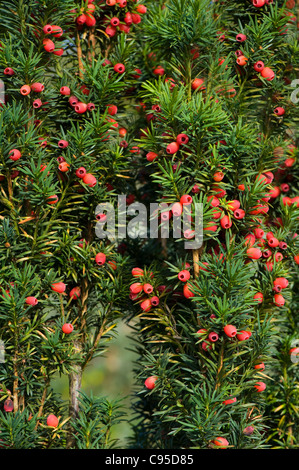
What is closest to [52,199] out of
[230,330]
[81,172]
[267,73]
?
[81,172]

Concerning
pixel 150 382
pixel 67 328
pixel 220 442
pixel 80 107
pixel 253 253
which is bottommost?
pixel 220 442

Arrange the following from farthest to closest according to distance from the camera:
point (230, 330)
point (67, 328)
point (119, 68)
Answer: point (119, 68), point (67, 328), point (230, 330)

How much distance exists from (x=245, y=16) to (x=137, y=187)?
0.52 metres

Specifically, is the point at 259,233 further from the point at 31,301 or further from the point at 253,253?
the point at 31,301

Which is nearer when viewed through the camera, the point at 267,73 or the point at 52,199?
the point at 52,199

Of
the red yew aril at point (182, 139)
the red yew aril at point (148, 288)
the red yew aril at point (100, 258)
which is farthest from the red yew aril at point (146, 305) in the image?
the red yew aril at point (182, 139)

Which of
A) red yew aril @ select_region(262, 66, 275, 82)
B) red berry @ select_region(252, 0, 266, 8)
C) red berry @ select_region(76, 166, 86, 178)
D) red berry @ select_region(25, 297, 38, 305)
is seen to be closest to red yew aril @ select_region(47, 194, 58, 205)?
red berry @ select_region(76, 166, 86, 178)

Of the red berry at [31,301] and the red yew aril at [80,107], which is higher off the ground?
the red yew aril at [80,107]

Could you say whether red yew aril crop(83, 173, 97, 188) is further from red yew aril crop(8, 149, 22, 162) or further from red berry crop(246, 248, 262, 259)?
red berry crop(246, 248, 262, 259)

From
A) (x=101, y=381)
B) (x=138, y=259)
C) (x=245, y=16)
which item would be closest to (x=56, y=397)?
(x=138, y=259)

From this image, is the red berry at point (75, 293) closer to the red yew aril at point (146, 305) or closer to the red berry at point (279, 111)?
the red yew aril at point (146, 305)

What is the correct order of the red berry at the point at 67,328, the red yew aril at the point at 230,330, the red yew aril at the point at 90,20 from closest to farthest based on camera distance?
the red yew aril at the point at 230,330 → the red berry at the point at 67,328 → the red yew aril at the point at 90,20

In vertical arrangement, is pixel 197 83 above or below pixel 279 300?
above

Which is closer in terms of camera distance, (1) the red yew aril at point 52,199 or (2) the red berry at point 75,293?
(1) the red yew aril at point 52,199
